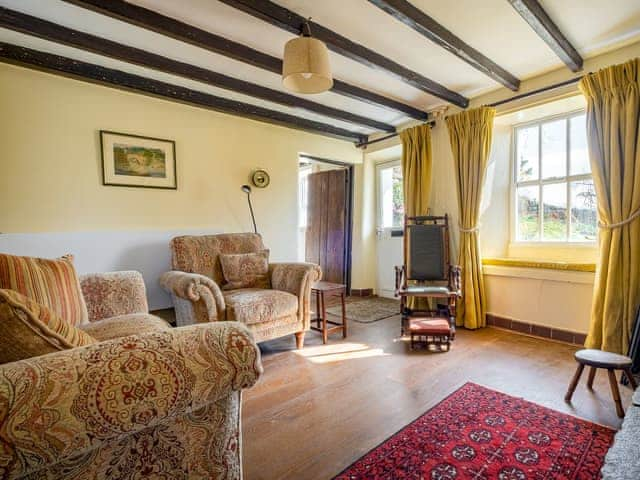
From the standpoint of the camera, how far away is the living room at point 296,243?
0.90 meters

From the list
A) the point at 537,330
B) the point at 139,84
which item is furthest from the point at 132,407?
the point at 537,330

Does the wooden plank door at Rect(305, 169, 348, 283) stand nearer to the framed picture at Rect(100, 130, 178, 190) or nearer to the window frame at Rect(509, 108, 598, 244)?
the window frame at Rect(509, 108, 598, 244)

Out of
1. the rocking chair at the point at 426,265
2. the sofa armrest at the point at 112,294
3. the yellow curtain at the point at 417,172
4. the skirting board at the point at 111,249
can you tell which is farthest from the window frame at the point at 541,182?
the sofa armrest at the point at 112,294

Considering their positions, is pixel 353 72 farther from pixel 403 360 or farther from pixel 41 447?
pixel 41 447

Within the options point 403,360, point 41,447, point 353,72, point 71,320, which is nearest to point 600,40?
point 353,72

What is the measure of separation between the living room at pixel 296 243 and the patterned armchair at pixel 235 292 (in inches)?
0.8

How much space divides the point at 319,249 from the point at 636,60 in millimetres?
3956

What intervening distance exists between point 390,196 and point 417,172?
42.8 inches

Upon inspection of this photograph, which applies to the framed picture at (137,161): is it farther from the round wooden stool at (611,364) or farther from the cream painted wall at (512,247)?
the round wooden stool at (611,364)

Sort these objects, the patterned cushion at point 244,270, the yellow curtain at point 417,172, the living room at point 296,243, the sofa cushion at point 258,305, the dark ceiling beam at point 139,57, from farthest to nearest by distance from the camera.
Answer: the yellow curtain at point 417,172 → the patterned cushion at point 244,270 → the sofa cushion at point 258,305 → the dark ceiling beam at point 139,57 → the living room at point 296,243

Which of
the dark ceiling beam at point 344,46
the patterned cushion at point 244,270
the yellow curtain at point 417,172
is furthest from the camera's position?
the yellow curtain at point 417,172

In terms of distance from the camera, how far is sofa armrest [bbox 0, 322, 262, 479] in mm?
662

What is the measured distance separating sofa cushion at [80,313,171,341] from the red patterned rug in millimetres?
1100

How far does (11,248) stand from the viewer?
2477mm
